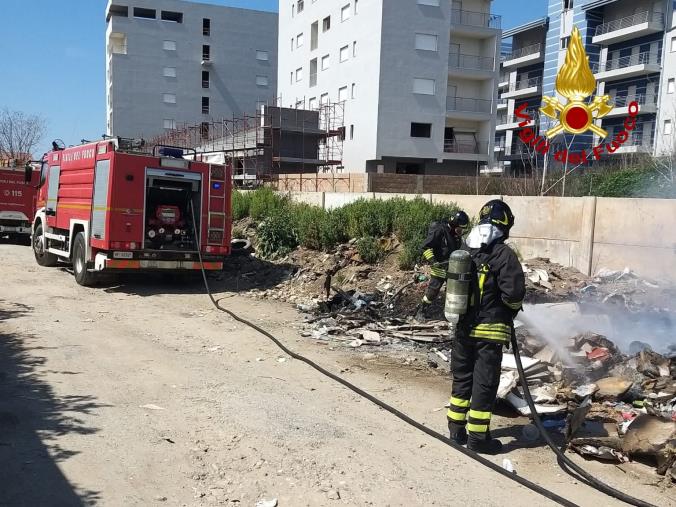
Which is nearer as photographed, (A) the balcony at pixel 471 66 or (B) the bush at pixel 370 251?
(B) the bush at pixel 370 251

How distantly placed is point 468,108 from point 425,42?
5.66 meters

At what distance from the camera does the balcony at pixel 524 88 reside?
176 feet

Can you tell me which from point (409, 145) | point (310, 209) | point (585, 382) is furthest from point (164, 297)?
point (409, 145)

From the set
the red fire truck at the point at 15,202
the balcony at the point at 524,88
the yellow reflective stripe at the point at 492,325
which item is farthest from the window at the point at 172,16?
the yellow reflective stripe at the point at 492,325

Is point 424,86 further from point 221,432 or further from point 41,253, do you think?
point 221,432

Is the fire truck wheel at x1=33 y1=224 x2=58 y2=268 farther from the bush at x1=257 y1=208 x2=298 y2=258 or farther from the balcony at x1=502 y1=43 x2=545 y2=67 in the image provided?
the balcony at x1=502 y1=43 x2=545 y2=67

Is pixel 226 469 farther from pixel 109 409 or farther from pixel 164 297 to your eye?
pixel 164 297

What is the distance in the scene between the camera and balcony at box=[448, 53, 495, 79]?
135ft

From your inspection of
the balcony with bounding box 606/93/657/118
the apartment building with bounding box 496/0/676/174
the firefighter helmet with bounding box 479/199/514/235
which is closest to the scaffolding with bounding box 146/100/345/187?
the apartment building with bounding box 496/0/676/174

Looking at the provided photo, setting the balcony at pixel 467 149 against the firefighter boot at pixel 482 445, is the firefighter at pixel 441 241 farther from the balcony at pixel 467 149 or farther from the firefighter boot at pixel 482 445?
the balcony at pixel 467 149

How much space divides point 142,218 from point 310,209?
530 cm

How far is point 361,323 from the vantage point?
9000mm

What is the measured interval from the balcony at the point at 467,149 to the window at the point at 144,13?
39990 millimetres

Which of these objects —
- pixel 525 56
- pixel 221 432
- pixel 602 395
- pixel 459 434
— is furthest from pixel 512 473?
pixel 525 56
